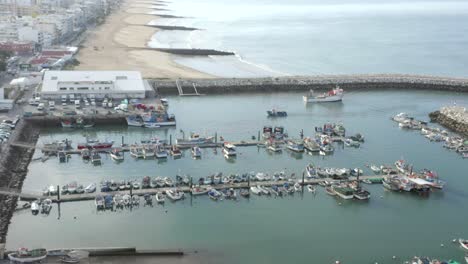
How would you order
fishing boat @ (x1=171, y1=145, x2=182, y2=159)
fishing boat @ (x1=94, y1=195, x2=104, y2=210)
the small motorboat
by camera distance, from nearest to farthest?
fishing boat @ (x1=94, y1=195, x2=104, y2=210)
the small motorboat
fishing boat @ (x1=171, y1=145, x2=182, y2=159)

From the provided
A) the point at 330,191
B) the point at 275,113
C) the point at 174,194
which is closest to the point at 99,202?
the point at 174,194

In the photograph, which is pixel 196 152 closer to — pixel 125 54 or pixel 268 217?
pixel 268 217

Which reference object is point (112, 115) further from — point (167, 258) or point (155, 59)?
point (155, 59)

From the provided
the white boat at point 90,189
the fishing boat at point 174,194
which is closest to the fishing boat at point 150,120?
the white boat at point 90,189

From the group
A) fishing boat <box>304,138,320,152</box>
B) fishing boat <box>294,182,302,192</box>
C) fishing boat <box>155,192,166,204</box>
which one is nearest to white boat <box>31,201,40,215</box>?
fishing boat <box>155,192,166,204</box>

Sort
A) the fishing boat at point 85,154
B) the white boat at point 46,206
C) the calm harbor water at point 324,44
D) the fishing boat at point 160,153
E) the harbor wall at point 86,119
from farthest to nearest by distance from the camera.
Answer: the calm harbor water at point 324,44 → the harbor wall at point 86,119 → the fishing boat at point 160,153 → the fishing boat at point 85,154 → the white boat at point 46,206

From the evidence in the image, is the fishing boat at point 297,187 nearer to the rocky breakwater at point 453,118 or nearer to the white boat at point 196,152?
the white boat at point 196,152

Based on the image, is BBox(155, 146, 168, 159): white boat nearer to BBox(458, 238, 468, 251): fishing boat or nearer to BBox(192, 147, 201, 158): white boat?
BBox(192, 147, 201, 158): white boat
